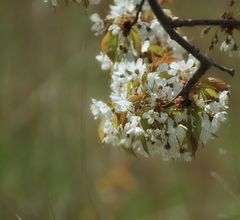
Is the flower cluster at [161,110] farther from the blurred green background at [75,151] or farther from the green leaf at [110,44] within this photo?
the blurred green background at [75,151]

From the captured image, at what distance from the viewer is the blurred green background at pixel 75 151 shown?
4578 mm

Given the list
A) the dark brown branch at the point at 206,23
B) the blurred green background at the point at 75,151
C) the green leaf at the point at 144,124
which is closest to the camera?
the green leaf at the point at 144,124

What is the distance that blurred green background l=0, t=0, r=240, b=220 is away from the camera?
4578 millimetres

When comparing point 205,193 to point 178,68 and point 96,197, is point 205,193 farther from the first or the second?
point 178,68

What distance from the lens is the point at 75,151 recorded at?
5.01m

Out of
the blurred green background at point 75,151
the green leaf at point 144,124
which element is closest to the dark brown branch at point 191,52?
the green leaf at point 144,124

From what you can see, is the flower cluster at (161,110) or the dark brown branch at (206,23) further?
the dark brown branch at (206,23)

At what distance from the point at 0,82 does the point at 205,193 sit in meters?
1.59

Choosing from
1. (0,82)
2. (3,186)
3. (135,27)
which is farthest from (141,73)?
(0,82)

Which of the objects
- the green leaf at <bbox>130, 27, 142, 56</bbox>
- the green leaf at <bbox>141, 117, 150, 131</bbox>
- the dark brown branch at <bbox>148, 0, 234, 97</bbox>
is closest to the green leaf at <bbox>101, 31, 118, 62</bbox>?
the green leaf at <bbox>130, 27, 142, 56</bbox>

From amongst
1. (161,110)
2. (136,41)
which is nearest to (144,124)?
(161,110)

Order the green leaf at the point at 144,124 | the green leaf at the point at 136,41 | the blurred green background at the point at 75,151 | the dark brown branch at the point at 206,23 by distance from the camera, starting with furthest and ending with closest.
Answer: the blurred green background at the point at 75,151, the green leaf at the point at 136,41, the dark brown branch at the point at 206,23, the green leaf at the point at 144,124

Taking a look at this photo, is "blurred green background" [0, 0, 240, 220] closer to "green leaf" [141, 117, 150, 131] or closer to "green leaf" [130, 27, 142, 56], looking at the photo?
"green leaf" [130, 27, 142, 56]

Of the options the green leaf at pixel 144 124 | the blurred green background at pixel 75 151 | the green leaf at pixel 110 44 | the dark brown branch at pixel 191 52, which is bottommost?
the blurred green background at pixel 75 151
